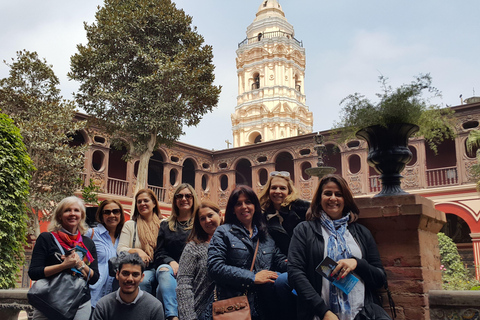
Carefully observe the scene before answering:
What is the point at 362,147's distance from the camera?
62.2ft

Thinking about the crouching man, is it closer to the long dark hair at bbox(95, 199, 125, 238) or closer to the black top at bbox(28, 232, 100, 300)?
the black top at bbox(28, 232, 100, 300)

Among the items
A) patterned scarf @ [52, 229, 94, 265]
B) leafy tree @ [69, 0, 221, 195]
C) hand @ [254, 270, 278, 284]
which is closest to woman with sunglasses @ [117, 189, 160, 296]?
patterned scarf @ [52, 229, 94, 265]

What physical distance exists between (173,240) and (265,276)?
1.12m

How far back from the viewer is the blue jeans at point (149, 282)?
3555 millimetres

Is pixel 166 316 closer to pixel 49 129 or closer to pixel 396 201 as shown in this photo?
pixel 396 201

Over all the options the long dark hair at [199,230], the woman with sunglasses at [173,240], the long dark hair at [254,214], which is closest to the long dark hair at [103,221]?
the woman with sunglasses at [173,240]

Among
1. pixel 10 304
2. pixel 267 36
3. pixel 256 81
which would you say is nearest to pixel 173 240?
pixel 10 304

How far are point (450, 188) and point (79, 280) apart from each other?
1681cm

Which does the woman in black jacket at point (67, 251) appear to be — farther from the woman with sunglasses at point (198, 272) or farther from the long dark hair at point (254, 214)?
the long dark hair at point (254, 214)

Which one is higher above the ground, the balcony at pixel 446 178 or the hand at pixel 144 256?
the balcony at pixel 446 178

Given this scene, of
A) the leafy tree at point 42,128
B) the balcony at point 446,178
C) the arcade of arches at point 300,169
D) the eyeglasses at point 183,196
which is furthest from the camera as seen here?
the balcony at point 446,178

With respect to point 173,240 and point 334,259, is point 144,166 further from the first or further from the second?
point 334,259

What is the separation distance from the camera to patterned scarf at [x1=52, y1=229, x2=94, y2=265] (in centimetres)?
315

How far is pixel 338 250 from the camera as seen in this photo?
8.46 ft
